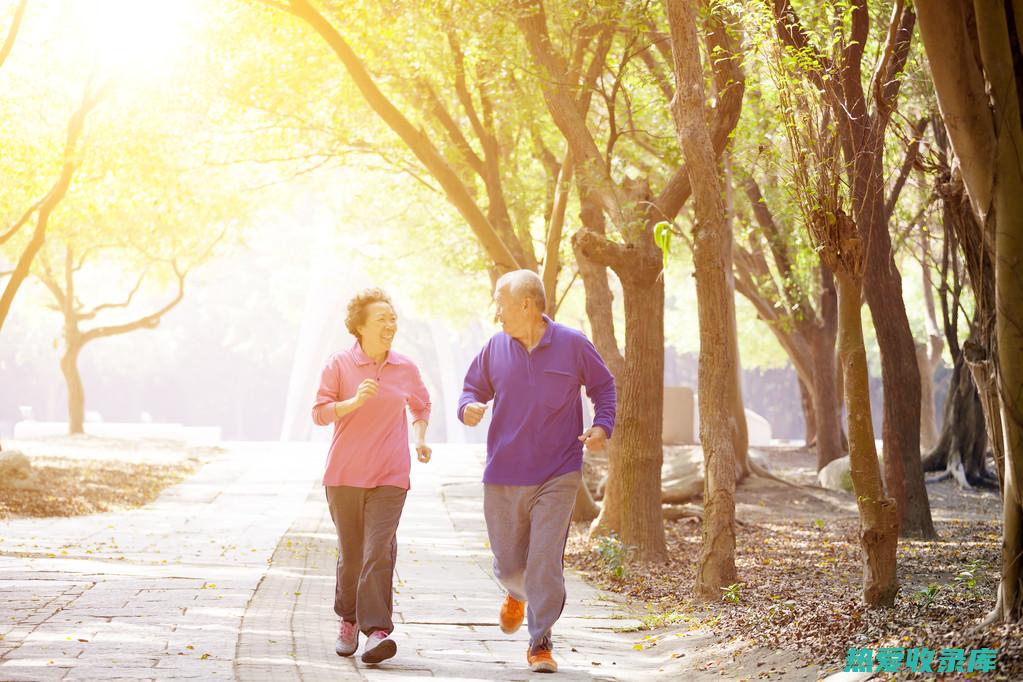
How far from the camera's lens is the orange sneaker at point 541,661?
20.3 feet

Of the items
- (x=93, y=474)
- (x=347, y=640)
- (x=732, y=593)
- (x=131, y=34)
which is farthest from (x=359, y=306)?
(x=93, y=474)

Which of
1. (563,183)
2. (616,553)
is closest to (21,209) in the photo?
(563,183)

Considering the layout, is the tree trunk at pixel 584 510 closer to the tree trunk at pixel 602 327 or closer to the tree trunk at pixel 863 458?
the tree trunk at pixel 602 327

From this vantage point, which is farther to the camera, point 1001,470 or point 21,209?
point 21,209

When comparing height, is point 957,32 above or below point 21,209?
below

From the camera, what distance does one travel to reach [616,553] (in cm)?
1075

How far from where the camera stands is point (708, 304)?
9047 mm

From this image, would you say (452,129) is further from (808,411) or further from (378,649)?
(808,411)

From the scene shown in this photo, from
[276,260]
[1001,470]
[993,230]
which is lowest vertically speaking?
[1001,470]

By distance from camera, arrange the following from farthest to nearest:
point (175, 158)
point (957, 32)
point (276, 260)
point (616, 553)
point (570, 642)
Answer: point (276, 260), point (175, 158), point (616, 553), point (570, 642), point (957, 32)

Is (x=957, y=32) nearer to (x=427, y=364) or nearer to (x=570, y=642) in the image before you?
(x=570, y=642)

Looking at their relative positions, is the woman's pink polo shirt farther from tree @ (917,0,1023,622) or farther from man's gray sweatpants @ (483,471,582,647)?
tree @ (917,0,1023,622)

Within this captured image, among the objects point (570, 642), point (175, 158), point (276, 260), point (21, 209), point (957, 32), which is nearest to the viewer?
point (957, 32)

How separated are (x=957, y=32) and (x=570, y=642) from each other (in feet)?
13.7
